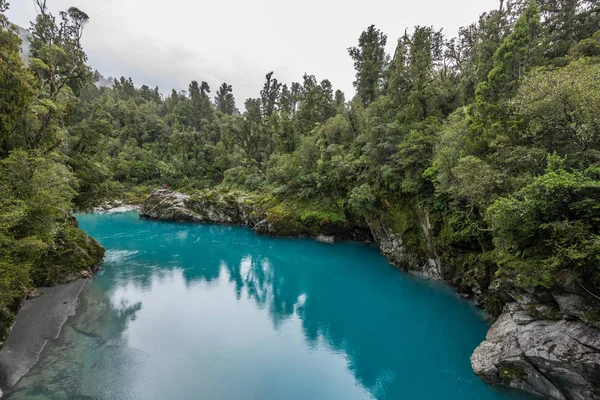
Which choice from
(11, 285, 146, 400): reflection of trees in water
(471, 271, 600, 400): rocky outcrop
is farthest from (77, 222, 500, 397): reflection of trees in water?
(471, 271, 600, 400): rocky outcrop

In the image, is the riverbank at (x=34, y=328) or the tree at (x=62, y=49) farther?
the tree at (x=62, y=49)

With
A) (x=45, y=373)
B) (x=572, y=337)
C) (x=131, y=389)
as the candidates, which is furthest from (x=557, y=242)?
(x=45, y=373)

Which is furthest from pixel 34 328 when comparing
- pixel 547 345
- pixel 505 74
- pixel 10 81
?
pixel 505 74

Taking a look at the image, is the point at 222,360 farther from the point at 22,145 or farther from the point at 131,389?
the point at 22,145

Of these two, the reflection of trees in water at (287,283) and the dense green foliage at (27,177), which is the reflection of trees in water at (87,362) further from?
the dense green foliage at (27,177)

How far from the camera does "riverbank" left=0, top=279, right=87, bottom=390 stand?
10.4 metres

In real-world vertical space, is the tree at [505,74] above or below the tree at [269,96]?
below

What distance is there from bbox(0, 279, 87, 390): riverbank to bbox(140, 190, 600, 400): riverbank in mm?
18261

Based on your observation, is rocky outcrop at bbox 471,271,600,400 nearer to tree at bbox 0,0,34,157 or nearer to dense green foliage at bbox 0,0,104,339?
dense green foliage at bbox 0,0,104,339

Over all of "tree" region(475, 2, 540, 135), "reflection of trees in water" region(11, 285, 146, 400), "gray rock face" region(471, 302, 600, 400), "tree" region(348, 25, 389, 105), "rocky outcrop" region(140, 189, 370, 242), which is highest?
"tree" region(348, 25, 389, 105)

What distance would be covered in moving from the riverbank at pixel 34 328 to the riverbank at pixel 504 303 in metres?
18.3

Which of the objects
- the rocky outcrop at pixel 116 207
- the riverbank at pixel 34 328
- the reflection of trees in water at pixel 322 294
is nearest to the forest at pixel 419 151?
the riverbank at pixel 34 328

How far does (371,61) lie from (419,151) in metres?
21.5

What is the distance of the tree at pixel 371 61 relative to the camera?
116ft
